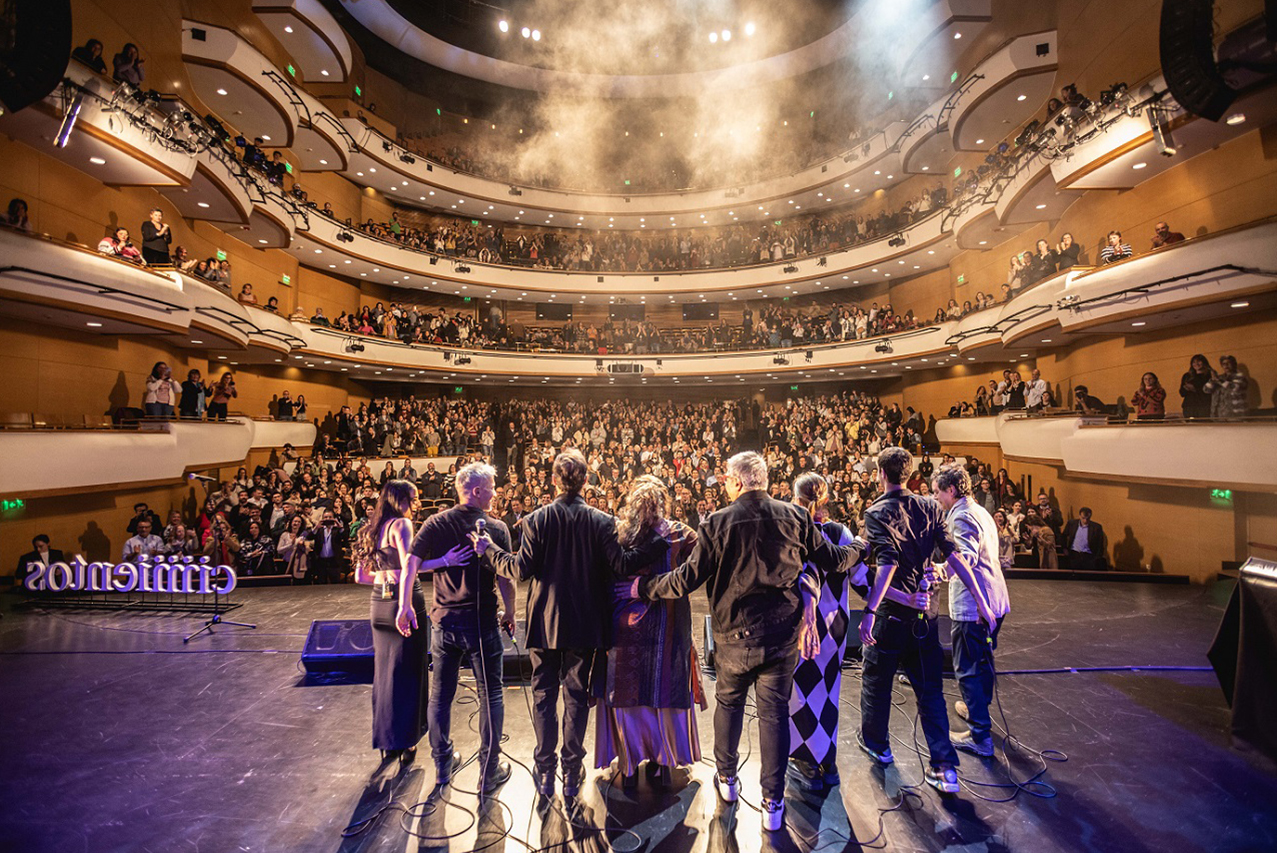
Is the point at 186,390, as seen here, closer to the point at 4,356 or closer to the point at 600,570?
the point at 4,356

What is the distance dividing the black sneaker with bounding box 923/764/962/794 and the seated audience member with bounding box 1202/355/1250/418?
7.76 m

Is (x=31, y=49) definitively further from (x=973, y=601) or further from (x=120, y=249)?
(x=973, y=601)

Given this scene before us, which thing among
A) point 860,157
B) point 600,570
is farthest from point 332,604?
point 860,157

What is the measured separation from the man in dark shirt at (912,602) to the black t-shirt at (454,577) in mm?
2143

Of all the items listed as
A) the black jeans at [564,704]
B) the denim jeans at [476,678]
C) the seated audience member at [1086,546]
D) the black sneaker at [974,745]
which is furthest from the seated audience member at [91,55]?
the seated audience member at [1086,546]

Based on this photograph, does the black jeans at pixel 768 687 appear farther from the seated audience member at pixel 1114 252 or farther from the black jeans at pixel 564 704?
the seated audience member at pixel 1114 252

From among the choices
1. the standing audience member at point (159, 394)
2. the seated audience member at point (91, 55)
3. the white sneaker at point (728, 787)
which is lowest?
the white sneaker at point (728, 787)

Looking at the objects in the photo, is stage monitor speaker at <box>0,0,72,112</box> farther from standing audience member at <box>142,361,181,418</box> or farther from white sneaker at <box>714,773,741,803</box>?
white sneaker at <box>714,773,741,803</box>

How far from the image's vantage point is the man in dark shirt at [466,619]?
3.04 meters

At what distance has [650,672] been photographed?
309cm

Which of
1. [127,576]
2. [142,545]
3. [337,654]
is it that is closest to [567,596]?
[337,654]

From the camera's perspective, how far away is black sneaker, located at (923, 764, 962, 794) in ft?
10.0

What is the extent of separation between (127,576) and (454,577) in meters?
7.08

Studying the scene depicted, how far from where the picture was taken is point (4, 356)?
8547 millimetres
